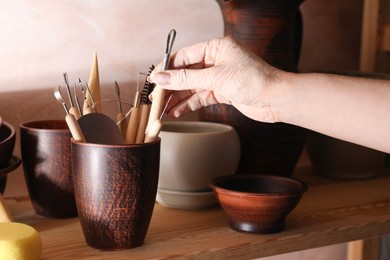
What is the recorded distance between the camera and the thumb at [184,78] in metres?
0.81

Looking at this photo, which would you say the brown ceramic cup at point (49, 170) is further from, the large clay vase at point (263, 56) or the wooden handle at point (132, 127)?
the large clay vase at point (263, 56)

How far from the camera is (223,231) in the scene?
2.90 feet

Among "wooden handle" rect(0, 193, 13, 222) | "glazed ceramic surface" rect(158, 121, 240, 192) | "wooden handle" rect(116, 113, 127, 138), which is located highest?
"wooden handle" rect(116, 113, 127, 138)

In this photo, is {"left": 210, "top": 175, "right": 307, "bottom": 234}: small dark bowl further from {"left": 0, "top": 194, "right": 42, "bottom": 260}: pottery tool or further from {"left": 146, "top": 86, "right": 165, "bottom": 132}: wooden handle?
{"left": 0, "top": 194, "right": 42, "bottom": 260}: pottery tool

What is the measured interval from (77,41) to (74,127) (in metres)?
0.33

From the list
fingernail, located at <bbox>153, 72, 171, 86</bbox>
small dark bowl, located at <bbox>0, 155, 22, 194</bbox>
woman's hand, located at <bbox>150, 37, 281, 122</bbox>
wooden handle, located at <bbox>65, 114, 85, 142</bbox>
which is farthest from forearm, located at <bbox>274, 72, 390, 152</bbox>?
small dark bowl, located at <bbox>0, 155, 22, 194</bbox>

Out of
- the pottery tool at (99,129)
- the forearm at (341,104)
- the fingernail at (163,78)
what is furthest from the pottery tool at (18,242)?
the forearm at (341,104)

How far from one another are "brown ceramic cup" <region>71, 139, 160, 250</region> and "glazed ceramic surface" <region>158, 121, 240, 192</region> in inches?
5.7

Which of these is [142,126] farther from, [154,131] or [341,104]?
[341,104]

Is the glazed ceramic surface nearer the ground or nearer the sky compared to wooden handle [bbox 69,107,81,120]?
nearer the ground

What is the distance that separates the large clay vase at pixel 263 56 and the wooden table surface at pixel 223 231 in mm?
Result: 99

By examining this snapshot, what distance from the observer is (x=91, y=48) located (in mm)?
1084

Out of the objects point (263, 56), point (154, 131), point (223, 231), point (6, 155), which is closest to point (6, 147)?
point (6, 155)

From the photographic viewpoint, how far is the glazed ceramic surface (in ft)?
3.10
